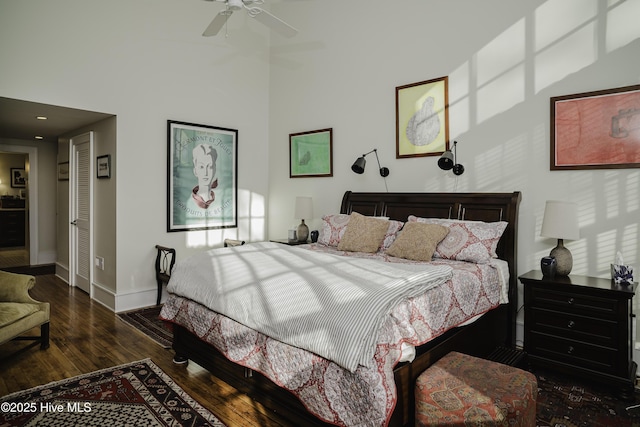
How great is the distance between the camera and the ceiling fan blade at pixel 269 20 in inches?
116

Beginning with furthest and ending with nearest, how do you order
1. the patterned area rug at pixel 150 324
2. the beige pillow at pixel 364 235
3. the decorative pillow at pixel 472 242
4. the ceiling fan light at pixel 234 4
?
the beige pillow at pixel 364 235 → the patterned area rug at pixel 150 324 → the decorative pillow at pixel 472 242 → the ceiling fan light at pixel 234 4

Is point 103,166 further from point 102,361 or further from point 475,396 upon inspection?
point 475,396

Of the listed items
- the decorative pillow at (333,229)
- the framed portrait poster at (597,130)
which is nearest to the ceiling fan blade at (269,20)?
the decorative pillow at (333,229)

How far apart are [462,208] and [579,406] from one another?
1.74 m

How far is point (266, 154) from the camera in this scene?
18.6ft

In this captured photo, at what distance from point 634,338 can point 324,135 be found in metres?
3.58

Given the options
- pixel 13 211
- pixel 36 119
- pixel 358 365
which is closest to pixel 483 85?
pixel 358 365

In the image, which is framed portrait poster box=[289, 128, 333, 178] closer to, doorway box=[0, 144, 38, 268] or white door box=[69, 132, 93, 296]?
white door box=[69, 132, 93, 296]

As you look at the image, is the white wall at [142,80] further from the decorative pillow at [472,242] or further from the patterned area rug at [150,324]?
the decorative pillow at [472,242]

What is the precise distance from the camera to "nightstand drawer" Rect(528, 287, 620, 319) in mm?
2537

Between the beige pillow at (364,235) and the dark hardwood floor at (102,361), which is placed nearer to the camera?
the dark hardwood floor at (102,361)

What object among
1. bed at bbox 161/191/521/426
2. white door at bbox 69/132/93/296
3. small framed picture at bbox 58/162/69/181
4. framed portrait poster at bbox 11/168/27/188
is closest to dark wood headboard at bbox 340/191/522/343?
bed at bbox 161/191/521/426

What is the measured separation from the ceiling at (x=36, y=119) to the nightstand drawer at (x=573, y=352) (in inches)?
179

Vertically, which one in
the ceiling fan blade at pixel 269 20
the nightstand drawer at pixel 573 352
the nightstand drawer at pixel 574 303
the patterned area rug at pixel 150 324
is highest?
the ceiling fan blade at pixel 269 20
